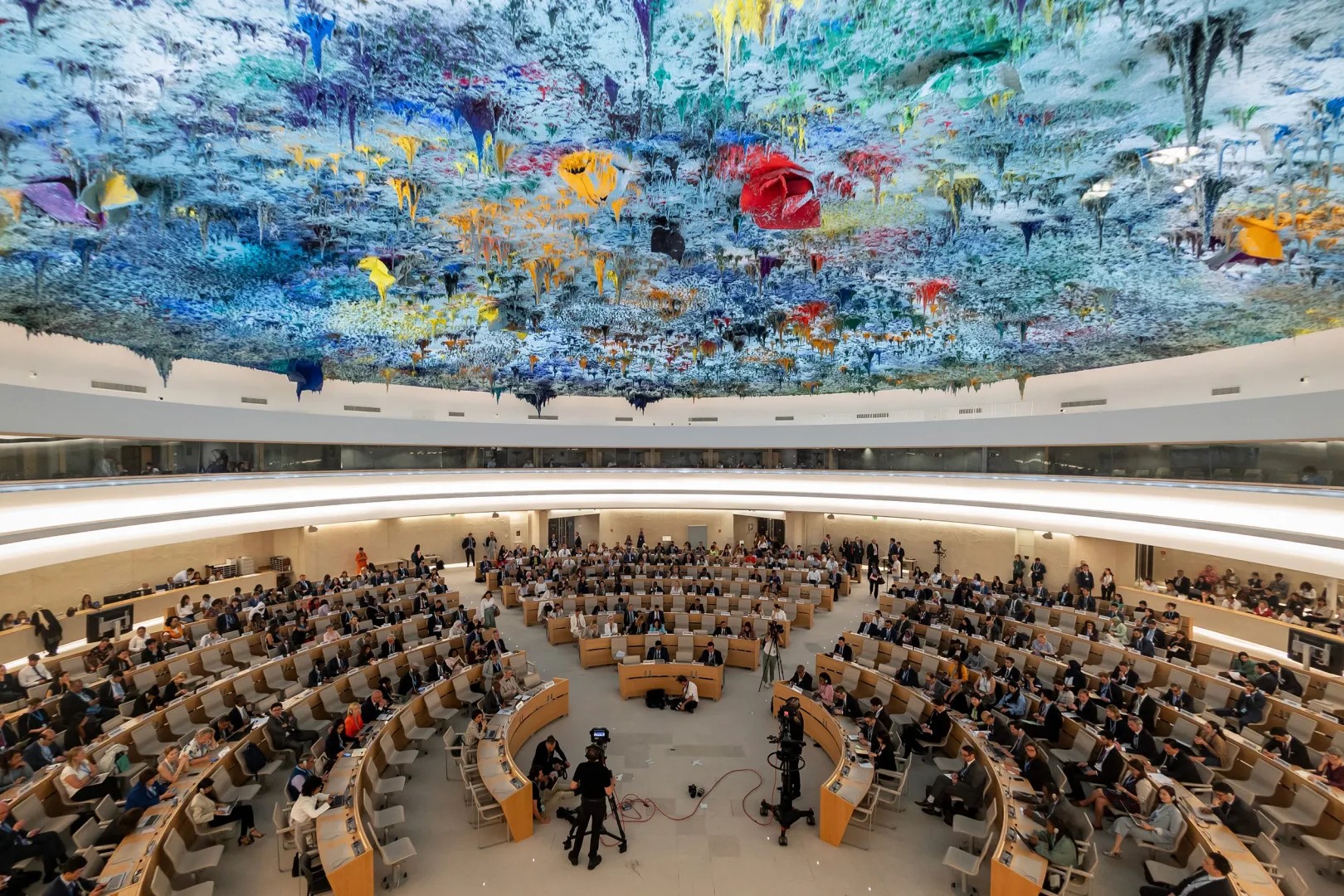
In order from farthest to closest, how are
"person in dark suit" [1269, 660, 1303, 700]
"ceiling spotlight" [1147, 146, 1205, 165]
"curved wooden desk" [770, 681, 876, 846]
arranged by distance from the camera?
"person in dark suit" [1269, 660, 1303, 700]
"curved wooden desk" [770, 681, 876, 846]
"ceiling spotlight" [1147, 146, 1205, 165]

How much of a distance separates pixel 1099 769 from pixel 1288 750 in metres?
2.68

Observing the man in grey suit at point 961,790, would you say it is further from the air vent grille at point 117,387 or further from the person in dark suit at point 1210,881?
the air vent grille at point 117,387

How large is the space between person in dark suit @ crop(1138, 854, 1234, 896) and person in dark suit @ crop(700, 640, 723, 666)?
825cm

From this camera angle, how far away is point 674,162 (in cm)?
636

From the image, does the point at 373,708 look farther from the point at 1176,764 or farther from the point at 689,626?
the point at 1176,764

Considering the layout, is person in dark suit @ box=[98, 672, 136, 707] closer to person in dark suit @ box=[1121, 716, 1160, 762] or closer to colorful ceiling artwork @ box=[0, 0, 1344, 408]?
colorful ceiling artwork @ box=[0, 0, 1344, 408]

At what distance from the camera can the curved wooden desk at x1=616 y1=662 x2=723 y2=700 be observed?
13453 millimetres

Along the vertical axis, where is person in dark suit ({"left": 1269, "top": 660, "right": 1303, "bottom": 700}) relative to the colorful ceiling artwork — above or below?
below

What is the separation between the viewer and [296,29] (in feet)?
14.3

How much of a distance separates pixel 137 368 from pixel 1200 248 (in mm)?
20226

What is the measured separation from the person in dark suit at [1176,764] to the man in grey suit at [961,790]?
9.00 feet

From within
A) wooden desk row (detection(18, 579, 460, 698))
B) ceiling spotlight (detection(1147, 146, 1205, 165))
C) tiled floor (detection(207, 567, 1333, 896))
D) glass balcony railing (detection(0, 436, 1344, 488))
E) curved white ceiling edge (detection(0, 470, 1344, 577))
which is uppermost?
ceiling spotlight (detection(1147, 146, 1205, 165))

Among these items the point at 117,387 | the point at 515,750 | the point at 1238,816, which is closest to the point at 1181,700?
the point at 1238,816

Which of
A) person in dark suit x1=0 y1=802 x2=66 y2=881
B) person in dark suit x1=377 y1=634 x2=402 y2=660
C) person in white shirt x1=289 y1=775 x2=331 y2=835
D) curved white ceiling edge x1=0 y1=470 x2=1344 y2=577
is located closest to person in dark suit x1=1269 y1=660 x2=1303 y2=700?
curved white ceiling edge x1=0 y1=470 x2=1344 y2=577
